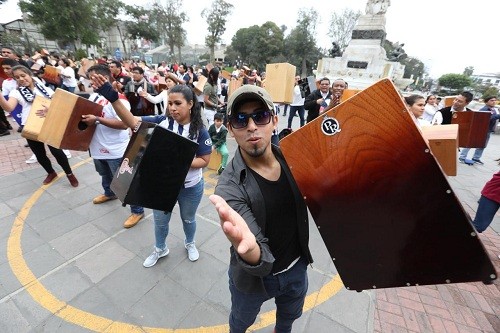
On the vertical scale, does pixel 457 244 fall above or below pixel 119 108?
below

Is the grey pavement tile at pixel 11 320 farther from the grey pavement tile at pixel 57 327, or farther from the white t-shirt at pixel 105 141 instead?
the white t-shirt at pixel 105 141

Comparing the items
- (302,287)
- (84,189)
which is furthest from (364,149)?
(84,189)

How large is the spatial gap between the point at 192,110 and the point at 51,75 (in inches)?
365

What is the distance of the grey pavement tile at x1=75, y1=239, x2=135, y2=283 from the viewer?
2.65 metres

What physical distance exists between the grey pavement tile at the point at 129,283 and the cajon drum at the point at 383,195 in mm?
2206

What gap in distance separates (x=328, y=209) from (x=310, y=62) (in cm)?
5370

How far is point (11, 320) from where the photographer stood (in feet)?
6.98

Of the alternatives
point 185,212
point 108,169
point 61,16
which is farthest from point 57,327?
Answer: point 61,16

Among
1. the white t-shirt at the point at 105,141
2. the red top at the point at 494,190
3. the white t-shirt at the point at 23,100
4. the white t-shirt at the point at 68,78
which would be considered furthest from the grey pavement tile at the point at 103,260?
the white t-shirt at the point at 68,78

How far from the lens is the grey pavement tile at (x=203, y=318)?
7.11 feet

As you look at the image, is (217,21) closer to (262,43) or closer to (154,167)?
(262,43)

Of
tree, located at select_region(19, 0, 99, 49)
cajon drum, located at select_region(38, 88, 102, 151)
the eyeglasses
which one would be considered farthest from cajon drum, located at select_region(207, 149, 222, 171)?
tree, located at select_region(19, 0, 99, 49)

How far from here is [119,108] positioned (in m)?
2.45

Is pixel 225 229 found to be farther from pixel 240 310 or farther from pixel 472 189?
pixel 472 189
